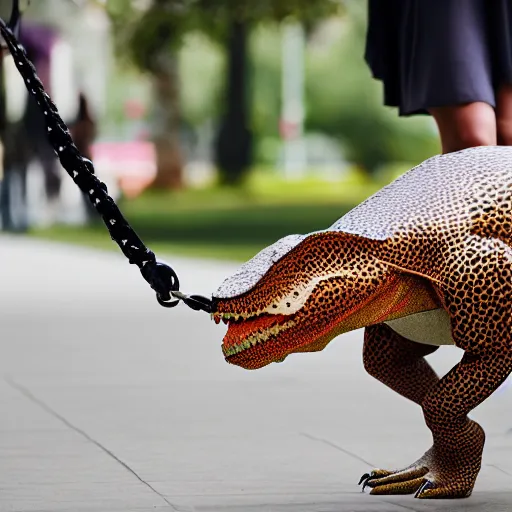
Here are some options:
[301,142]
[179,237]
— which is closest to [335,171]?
[301,142]

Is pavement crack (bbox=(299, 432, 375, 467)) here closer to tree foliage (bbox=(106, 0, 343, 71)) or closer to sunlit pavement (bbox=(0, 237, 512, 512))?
sunlit pavement (bbox=(0, 237, 512, 512))

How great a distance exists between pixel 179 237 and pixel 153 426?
45.6 ft

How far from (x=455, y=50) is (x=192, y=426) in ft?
5.45

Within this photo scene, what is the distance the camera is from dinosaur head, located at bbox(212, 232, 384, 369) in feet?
14.1

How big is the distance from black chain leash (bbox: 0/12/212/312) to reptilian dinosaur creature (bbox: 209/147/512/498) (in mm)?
161

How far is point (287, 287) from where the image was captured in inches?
170

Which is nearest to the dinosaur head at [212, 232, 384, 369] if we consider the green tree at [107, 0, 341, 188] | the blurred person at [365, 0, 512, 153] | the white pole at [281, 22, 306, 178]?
the blurred person at [365, 0, 512, 153]

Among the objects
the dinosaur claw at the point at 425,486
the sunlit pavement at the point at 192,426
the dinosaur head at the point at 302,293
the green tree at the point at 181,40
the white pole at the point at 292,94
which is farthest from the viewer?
the white pole at the point at 292,94

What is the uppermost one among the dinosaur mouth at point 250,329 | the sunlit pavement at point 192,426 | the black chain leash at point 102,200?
the black chain leash at point 102,200

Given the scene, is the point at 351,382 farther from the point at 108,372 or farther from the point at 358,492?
the point at 358,492

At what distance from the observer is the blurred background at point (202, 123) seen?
22828mm

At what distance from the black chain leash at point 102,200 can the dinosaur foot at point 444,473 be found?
773mm

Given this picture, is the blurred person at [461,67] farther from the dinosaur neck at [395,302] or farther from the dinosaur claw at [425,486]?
the dinosaur claw at [425,486]

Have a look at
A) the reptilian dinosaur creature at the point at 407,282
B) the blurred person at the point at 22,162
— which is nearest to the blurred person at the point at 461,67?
the reptilian dinosaur creature at the point at 407,282
